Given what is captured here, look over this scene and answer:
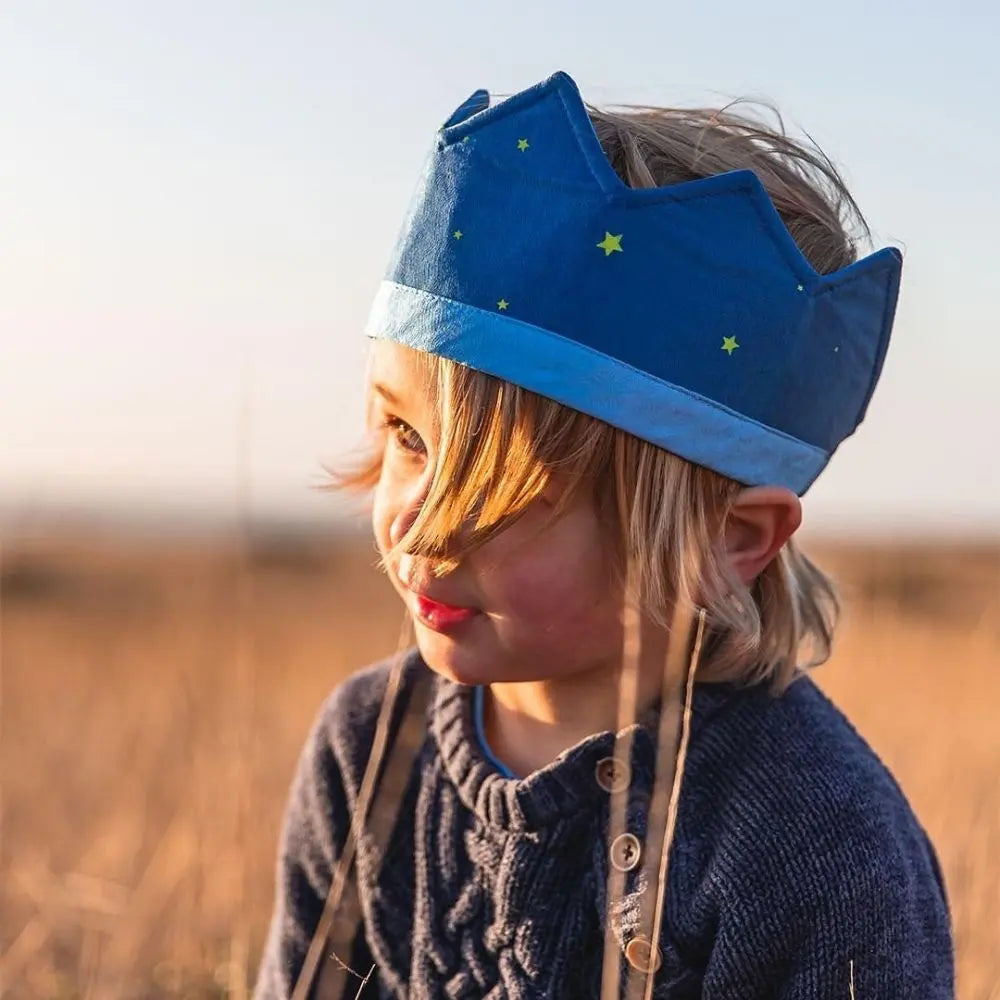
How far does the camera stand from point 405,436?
6.57 feet

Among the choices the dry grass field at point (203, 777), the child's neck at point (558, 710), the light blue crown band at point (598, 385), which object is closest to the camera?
the light blue crown band at point (598, 385)

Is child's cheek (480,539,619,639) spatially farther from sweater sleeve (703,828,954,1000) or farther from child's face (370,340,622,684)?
sweater sleeve (703,828,954,1000)

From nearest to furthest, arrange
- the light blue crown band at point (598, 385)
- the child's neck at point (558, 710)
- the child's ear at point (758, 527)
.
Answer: the light blue crown band at point (598, 385) → the child's ear at point (758, 527) → the child's neck at point (558, 710)

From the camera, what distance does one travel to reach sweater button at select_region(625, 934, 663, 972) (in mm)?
1913

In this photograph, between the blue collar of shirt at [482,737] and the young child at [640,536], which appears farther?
the blue collar of shirt at [482,737]

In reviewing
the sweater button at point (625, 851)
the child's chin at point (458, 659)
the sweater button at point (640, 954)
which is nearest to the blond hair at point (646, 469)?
the child's chin at point (458, 659)

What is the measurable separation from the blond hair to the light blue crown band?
0.09ft

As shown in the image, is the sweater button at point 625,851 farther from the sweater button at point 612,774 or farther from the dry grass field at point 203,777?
the dry grass field at point 203,777

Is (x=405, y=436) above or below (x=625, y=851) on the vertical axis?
above

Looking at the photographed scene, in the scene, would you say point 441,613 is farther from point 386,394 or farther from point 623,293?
point 623,293

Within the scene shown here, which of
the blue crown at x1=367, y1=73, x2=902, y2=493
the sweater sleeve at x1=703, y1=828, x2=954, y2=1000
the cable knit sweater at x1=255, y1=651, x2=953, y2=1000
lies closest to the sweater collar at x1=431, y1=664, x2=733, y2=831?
the cable knit sweater at x1=255, y1=651, x2=953, y2=1000

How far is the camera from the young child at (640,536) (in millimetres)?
1851

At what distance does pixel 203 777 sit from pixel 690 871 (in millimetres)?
2100

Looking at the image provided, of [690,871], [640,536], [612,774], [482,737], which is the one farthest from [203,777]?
[640,536]
